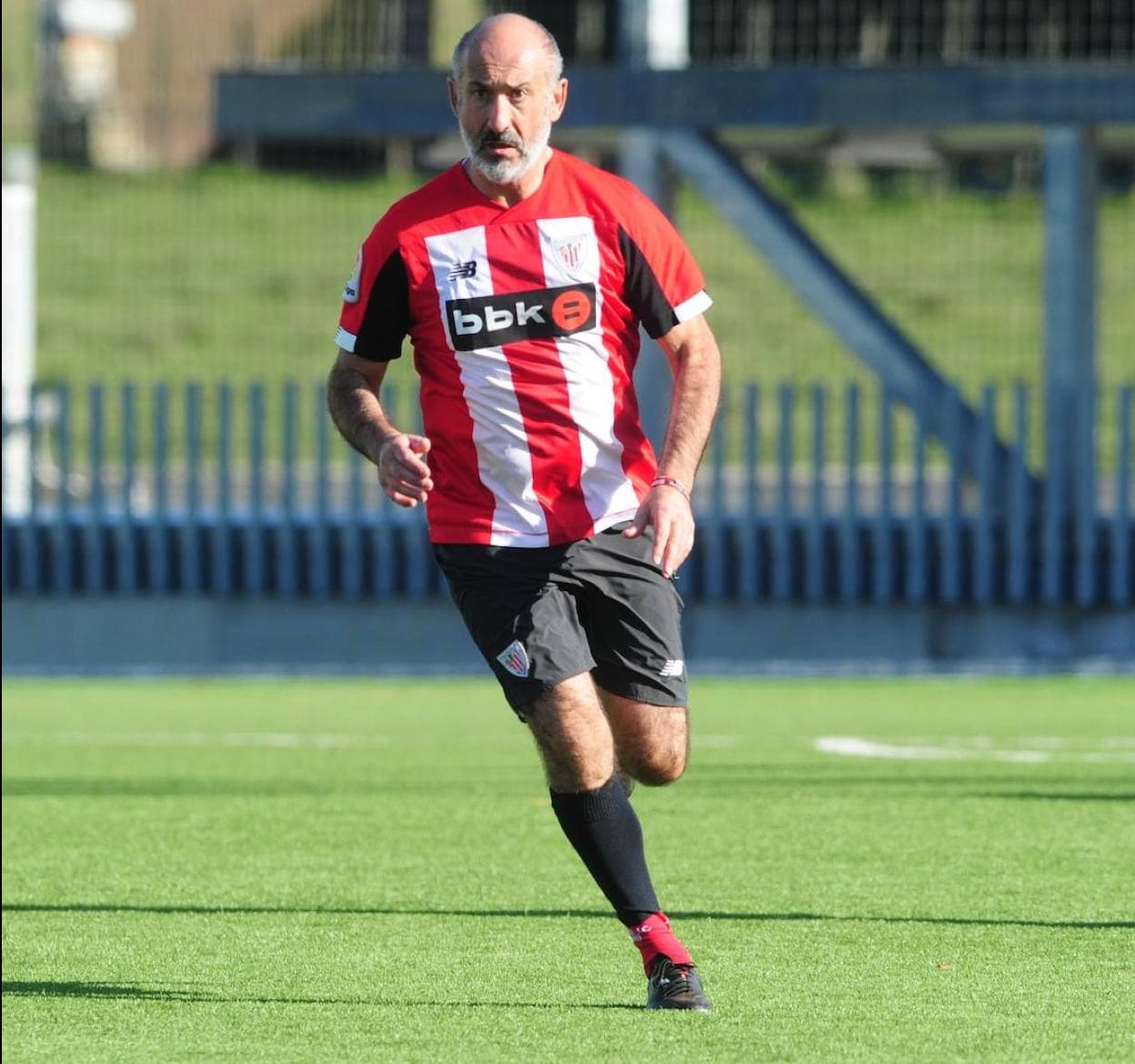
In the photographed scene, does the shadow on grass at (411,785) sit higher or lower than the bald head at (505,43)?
lower

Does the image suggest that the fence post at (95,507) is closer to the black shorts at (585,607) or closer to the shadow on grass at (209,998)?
the shadow on grass at (209,998)

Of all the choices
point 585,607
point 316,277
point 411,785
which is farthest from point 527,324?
point 316,277

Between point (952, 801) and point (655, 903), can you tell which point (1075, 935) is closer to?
point (655, 903)

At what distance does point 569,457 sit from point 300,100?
35.4 ft

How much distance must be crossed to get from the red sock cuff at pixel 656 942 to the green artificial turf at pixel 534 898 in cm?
12

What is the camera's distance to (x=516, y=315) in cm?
564

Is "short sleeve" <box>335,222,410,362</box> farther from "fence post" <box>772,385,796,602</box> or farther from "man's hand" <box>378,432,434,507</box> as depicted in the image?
"fence post" <box>772,385,796,602</box>

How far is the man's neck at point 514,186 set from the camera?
224 inches

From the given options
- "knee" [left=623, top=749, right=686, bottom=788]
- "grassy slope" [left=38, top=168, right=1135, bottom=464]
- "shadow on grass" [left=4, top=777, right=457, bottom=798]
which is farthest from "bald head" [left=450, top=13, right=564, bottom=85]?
"grassy slope" [left=38, top=168, right=1135, bottom=464]

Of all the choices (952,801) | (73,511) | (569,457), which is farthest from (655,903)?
(73,511)

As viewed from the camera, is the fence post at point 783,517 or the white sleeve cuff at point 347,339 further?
the fence post at point 783,517

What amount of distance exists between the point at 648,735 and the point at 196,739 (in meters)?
6.29

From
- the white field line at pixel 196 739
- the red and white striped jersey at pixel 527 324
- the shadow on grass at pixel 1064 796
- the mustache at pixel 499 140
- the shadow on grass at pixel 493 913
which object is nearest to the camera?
the mustache at pixel 499 140

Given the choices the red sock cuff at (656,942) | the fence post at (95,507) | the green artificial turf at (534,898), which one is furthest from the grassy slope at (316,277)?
the red sock cuff at (656,942)
